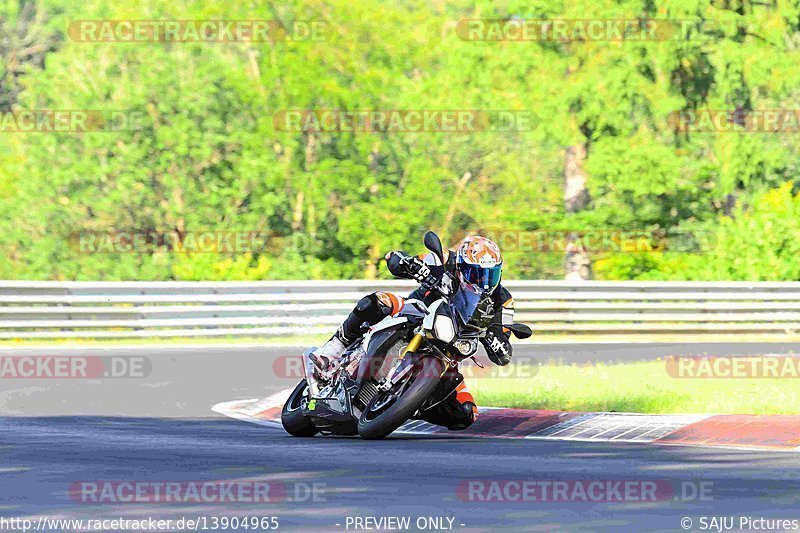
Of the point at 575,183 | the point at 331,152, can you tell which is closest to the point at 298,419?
the point at 575,183

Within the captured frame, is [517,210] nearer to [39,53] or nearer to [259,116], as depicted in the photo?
[259,116]

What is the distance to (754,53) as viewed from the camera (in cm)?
3709

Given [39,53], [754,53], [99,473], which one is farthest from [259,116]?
[99,473]

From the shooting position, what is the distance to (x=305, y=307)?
26.8 meters

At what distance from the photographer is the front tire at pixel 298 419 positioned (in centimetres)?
1286

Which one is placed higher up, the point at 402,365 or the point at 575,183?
the point at 575,183

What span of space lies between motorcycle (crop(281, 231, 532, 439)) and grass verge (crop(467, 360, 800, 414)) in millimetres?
2543

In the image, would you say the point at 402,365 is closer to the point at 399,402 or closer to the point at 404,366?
the point at 404,366

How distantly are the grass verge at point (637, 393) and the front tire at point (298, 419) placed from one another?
2617 millimetres

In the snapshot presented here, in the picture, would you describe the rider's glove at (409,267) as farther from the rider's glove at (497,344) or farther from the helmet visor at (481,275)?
the rider's glove at (497,344)

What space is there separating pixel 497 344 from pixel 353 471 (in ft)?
8.24

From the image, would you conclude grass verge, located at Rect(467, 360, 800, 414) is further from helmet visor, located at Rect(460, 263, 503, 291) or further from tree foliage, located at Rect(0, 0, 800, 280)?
tree foliage, located at Rect(0, 0, 800, 280)

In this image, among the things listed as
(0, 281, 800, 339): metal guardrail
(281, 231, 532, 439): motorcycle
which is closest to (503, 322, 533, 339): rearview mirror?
(281, 231, 532, 439): motorcycle

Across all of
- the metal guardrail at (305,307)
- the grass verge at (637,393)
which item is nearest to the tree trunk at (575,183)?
the metal guardrail at (305,307)
